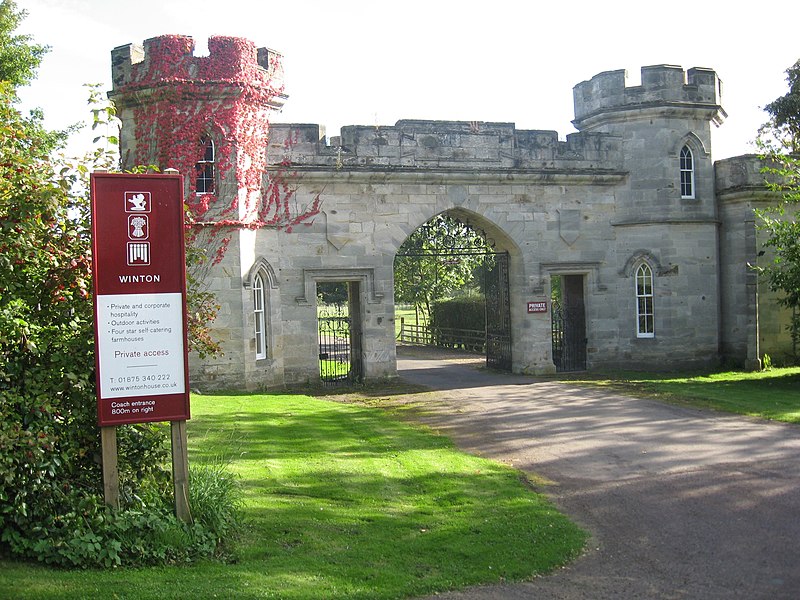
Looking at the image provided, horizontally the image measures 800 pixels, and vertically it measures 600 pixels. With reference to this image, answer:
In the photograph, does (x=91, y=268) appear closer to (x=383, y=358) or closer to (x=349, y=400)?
(x=349, y=400)

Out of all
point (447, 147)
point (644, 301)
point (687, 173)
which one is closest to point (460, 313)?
point (644, 301)

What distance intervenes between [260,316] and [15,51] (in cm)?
→ 1249

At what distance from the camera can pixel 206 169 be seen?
16.7 metres

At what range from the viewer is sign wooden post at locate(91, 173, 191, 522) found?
20.9 ft

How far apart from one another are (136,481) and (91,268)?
1953 millimetres

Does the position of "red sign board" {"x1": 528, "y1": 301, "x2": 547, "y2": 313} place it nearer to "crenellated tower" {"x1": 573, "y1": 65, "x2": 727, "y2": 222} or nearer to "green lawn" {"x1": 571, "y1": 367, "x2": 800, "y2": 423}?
"green lawn" {"x1": 571, "y1": 367, "x2": 800, "y2": 423}

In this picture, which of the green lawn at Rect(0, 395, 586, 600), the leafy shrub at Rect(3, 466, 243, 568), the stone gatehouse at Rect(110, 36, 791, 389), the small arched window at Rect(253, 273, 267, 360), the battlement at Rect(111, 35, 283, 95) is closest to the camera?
the green lawn at Rect(0, 395, 586, 600)

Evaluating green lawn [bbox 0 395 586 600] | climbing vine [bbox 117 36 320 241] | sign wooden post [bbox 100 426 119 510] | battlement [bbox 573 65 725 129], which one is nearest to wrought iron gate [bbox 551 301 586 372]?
battlement [bbox 573 65 725 129]

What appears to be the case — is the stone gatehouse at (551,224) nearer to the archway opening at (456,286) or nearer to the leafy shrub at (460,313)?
the archway opening at (456,286)

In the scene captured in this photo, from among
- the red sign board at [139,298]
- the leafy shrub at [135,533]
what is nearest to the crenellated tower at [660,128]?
the red sign board at [139,298]

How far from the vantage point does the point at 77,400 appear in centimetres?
645

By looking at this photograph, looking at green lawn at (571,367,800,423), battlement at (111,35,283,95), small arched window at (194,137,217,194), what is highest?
battlement at (111,35,283,95)

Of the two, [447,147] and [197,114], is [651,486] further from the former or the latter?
[197,114]

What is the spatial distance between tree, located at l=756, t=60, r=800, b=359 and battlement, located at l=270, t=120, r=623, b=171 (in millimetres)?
4023
